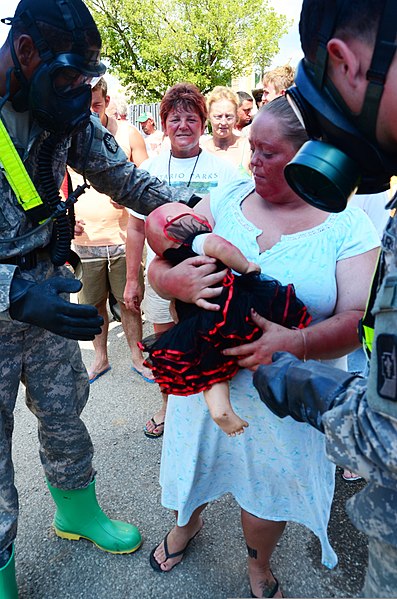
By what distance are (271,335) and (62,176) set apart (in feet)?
3.49

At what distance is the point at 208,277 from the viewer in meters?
1.40

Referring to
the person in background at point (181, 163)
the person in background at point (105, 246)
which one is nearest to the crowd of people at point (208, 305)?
the person in background at point (181, 163)

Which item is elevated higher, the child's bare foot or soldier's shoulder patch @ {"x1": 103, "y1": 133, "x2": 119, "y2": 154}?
soldier's shoulder patch @ {"x1": 103, "y1": 133, "x2": 119, "y2": 154}

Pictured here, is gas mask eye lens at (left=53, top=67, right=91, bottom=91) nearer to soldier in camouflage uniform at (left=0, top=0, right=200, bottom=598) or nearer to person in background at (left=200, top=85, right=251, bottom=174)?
soldier in camouflage uniform at (left=0, top=0, right=200, bottom=598)

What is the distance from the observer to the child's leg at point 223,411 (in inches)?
55.1

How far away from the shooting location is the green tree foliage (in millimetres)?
25547

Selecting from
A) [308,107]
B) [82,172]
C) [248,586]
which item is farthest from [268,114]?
[248,586]

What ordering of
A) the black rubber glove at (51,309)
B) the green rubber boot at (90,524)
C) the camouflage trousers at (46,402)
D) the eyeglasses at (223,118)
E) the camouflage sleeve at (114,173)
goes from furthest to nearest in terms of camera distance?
the eyeglasses at (223,118)
the green rubber boot at (90,524)
the camouflage sleeve at (114,173)
the camouflage trousers at (46,402)
the black rubber glove at (51,309)

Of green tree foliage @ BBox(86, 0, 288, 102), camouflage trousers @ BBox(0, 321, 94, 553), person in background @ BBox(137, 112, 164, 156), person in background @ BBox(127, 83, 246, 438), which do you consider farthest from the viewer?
green tree foliage @ BBox(86, 0, 288, 102)

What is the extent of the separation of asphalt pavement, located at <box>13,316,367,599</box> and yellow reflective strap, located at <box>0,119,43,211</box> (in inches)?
64.2

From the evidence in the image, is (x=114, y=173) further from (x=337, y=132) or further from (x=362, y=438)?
(x=362, y=438)

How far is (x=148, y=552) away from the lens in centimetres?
210

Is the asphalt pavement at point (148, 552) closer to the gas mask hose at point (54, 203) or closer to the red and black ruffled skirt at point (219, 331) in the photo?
the red and black ruffled skirt at point (219, 331)

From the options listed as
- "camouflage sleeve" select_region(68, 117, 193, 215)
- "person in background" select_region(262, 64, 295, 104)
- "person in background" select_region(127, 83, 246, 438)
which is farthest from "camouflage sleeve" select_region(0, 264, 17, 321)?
"person in background" select_region(262, 64, 295, 104)
